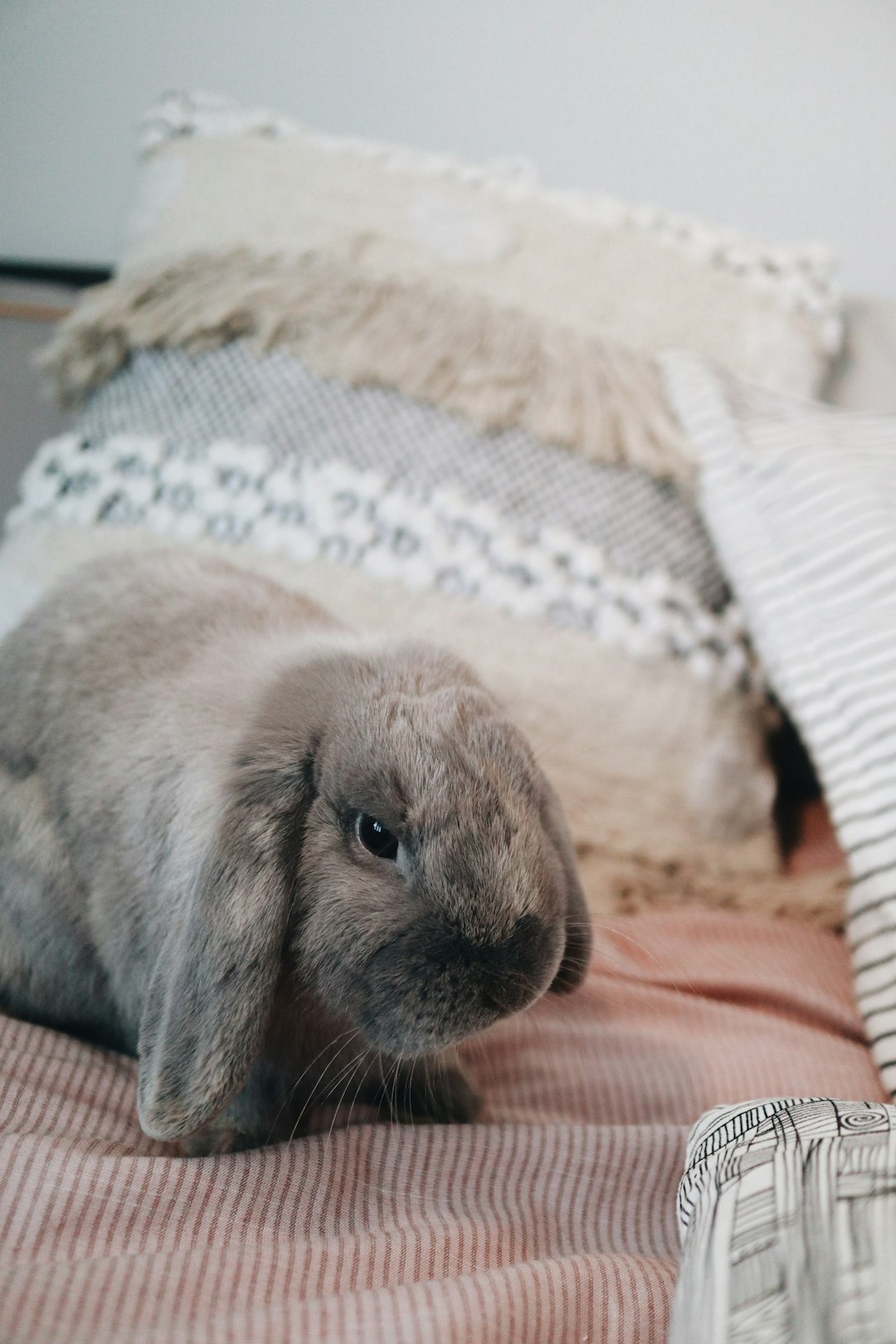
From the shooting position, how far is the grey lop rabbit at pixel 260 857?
52 cm

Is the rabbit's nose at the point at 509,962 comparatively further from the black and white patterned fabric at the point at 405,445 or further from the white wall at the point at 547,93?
the white wall at the point at 547,93

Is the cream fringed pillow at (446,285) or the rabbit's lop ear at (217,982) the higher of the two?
the cream fringed pillow at (446,285)

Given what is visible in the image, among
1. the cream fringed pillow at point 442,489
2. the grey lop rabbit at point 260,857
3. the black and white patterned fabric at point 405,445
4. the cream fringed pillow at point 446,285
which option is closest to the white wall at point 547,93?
the cream fringed pillow at point 446,285

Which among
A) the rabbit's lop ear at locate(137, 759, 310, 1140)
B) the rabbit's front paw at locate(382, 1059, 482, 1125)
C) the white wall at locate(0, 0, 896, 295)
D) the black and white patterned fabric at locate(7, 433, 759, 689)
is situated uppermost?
the white wall at locate(0, 0, 896, 295)

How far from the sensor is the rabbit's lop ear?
508mm

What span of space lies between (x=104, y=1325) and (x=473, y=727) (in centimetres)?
36

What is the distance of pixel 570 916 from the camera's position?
2.08 feet

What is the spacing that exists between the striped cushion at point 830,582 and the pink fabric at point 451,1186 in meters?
0.11

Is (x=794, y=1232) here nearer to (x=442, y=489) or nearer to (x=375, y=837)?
(x=375, y=837)

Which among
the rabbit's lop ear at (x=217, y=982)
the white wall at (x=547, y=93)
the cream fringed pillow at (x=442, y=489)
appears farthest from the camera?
the white wall at (x=547, y=93)

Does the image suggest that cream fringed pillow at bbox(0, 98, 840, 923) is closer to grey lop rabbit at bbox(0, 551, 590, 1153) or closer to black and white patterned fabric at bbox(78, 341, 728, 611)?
black and white patterned fabric at bbox(78, 341, 728, 611)

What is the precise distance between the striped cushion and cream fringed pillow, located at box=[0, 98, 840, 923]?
0.19 ft

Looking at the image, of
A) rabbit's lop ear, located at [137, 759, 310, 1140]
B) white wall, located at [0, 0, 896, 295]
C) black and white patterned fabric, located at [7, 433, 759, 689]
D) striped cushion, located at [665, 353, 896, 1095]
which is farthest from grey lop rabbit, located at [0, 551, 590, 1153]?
white wall, located at [0, 0, 896, 295]

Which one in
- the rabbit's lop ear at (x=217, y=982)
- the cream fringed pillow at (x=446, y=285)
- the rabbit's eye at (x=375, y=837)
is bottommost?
the rabbit's lop ear at (x=217, y=982)
